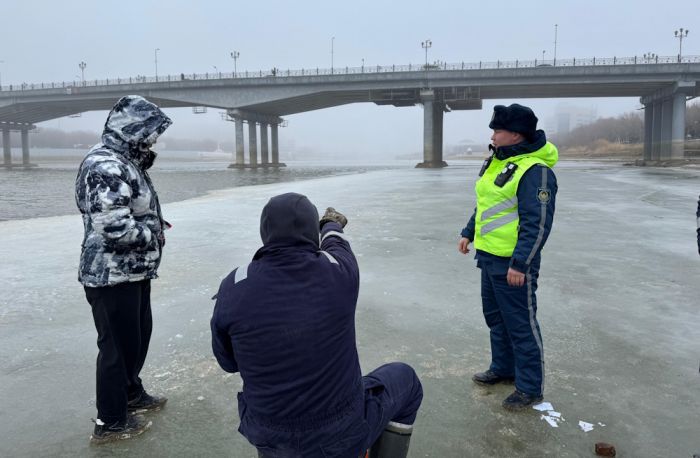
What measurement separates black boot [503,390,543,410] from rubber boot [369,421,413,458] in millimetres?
1262

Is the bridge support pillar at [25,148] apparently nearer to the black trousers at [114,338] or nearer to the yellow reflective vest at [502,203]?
the black trousers at [114,338]

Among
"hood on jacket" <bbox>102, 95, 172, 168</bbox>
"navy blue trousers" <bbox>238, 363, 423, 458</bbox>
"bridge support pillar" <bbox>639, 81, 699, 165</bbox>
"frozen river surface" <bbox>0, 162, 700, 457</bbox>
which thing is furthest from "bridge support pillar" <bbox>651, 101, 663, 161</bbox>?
"navy blue trousers" <bbox>238, 363, 423, 458</bbox>

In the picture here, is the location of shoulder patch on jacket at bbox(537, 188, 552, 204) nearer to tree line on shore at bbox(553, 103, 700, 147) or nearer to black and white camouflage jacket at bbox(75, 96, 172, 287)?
black and white camouflage jacket at bbox(75, 96, 172, 287)

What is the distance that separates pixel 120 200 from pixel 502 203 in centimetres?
247

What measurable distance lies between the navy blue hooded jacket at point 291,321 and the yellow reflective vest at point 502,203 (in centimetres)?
180

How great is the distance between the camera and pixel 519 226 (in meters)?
3.43

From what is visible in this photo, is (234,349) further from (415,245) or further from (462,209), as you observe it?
(462,209)

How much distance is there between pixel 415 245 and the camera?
880 centimetres

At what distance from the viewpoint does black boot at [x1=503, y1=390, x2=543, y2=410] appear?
3402 mm

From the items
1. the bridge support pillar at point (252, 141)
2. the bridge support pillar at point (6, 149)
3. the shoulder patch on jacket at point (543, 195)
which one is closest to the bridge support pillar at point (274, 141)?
the bridge support pillar at point (252, 141)

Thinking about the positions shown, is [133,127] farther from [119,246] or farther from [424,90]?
[424,90]

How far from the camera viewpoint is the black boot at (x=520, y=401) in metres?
3.40

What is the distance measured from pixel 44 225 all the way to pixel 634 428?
12487 mm

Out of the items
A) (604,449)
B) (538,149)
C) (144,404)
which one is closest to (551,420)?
(604,449)
